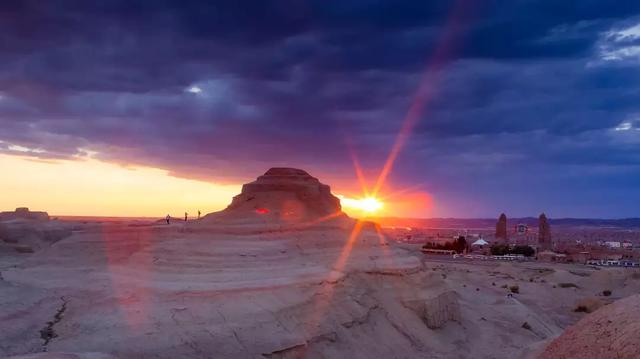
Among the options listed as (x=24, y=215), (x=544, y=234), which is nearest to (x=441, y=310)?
(x=24, y=215)

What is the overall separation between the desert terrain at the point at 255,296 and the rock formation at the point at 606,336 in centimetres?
72

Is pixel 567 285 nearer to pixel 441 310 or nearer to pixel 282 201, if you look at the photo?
pixel 441 310

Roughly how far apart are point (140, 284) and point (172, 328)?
304 centimetres

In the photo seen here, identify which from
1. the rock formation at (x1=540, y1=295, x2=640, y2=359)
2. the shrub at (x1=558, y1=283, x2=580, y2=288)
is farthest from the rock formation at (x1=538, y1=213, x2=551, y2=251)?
the rock formation at (x1=540, y1=295, x2=640, y2=359)

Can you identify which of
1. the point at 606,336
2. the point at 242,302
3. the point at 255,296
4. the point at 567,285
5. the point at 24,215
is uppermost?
the point at 24,215

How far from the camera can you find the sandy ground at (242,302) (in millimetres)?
13891

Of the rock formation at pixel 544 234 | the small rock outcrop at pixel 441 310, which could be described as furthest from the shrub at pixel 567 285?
the rock formation at pixel 544 234

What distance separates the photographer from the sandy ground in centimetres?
1389

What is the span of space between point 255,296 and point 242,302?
0.64m

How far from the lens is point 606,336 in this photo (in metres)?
8.80

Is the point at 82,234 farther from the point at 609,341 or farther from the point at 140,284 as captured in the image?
the point at 609,341

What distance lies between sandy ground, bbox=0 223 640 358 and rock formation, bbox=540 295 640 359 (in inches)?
148

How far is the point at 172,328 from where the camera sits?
14.2m

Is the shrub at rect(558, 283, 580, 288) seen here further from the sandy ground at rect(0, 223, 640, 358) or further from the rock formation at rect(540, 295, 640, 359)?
the rock formation at rect(540, 295, 640, 359)
